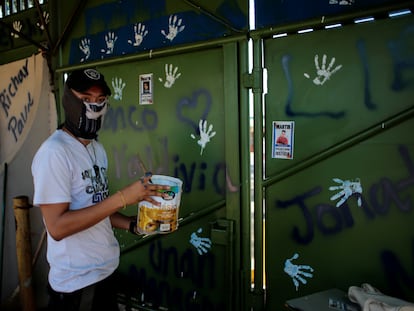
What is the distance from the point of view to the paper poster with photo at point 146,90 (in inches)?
118

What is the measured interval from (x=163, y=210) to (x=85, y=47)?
226cm

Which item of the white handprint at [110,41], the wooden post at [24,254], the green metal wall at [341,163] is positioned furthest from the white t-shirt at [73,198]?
the wooden post at [24,254]

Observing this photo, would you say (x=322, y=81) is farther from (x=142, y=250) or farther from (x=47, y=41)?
(x=47, y=41)

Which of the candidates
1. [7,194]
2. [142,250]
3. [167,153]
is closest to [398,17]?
[167,153]

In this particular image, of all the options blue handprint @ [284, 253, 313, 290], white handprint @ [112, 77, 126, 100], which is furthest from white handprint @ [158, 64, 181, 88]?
blue handprint @ [284, 253, 313, 290]

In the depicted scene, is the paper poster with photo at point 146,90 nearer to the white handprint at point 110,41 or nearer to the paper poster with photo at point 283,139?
the white handprint at point 110,41

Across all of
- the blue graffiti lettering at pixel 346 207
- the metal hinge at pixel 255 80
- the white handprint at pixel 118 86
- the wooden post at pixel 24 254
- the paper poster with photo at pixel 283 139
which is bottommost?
the wooden post at pixel 24 254

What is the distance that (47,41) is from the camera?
3660 millimetres

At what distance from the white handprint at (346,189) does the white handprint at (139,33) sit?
74.4 inches

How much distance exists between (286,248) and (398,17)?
156 centimetres

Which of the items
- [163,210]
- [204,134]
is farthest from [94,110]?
[204,134]

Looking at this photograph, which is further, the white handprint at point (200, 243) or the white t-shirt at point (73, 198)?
the white handprint at point (200, 243)

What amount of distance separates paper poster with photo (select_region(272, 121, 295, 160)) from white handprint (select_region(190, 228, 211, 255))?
862 millimetres

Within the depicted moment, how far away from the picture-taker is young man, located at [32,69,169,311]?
166 centimetres
